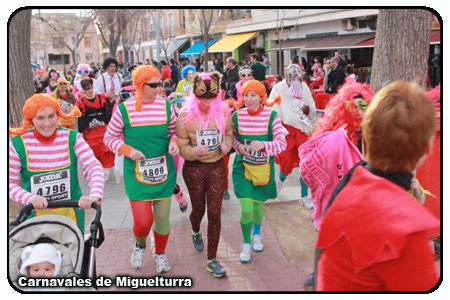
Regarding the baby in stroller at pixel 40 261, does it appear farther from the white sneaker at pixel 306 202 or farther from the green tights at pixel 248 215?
the white sneaker at pixel 306 202

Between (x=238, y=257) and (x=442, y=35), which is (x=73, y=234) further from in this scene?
(x=442, y=35)

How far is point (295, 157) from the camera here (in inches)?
226

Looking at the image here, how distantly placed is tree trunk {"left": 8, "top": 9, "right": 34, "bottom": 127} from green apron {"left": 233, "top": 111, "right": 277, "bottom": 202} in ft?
8.76

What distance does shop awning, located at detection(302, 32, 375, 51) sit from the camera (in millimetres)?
14984

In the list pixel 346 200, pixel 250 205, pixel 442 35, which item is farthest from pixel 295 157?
pixel 346 200

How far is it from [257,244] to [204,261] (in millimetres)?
602

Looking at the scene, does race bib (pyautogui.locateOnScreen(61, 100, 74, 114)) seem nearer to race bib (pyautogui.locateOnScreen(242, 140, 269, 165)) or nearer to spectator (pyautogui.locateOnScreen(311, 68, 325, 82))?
race bib (pyautogui.locateOnScreen(242, 140, 269, 165))

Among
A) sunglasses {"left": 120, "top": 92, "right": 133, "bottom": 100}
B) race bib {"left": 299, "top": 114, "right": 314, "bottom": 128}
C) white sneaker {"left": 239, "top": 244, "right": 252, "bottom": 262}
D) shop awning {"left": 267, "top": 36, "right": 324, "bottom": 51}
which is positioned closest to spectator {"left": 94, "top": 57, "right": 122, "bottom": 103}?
sunglasses {"left": 120, "top": 92, "right": 133, "bottom": 100}

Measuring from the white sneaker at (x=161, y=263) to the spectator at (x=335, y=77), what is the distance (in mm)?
7077

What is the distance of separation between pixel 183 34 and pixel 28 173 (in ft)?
94.2

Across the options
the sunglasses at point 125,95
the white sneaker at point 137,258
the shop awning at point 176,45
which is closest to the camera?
the white sneaker at point 137,258

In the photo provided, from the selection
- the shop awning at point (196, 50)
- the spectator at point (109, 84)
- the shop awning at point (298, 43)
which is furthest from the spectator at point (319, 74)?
the shop awning at point (196, 50)

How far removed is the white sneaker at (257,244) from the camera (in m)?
4.28

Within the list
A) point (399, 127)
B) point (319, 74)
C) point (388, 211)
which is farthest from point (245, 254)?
point (319, 74)
